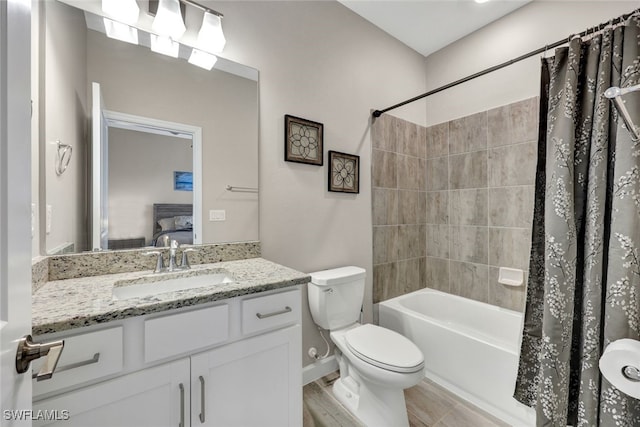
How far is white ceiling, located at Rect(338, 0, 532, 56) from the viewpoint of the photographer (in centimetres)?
202

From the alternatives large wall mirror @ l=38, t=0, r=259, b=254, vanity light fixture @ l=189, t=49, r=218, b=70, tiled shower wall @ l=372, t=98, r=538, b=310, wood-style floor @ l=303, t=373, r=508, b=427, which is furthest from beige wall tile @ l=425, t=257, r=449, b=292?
vanity light fixture @ l=189, t=49, r=218, b=70

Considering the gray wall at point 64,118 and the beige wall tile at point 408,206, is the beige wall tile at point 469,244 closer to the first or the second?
the beige wall tile at point 408,206

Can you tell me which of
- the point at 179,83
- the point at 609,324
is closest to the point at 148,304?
the point at 179,83

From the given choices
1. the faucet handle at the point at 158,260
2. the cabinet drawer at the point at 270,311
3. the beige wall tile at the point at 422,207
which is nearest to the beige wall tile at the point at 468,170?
A: the beige wall tile at the point at 422,207

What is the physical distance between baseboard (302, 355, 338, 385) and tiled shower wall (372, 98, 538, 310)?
0.61 meters

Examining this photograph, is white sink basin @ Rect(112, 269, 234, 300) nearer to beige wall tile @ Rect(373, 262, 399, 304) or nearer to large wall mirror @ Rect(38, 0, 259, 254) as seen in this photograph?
large wall mirror @ Rect(38, 0, 259, 254)

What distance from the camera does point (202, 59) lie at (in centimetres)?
148

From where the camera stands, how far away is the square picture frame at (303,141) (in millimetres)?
1753

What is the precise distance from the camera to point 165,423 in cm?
88

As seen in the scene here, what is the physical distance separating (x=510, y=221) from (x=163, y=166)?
2384mm

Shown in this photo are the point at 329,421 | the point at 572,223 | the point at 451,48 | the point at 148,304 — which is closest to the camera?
the point at 148,304

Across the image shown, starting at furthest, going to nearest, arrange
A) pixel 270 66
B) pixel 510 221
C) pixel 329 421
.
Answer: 1. pixel 510 221
2. pixel 270 66
3. pixel 329 421

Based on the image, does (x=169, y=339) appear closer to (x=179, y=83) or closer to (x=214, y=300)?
(x=214, y=300)

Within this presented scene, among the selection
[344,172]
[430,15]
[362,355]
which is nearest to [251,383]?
[362,355]
